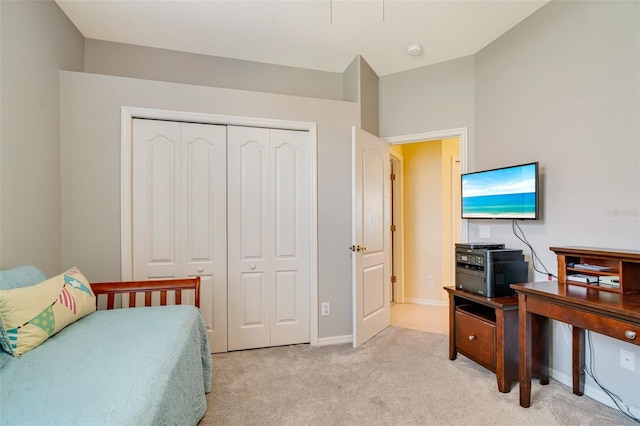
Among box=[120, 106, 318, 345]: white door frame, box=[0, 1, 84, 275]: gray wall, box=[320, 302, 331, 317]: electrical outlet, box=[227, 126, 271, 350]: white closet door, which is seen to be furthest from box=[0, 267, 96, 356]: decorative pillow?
box=[320, 302, 331, 317]: electrical outlet

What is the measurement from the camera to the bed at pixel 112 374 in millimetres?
875

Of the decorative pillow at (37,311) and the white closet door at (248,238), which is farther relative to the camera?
the white closet door at (248,238)

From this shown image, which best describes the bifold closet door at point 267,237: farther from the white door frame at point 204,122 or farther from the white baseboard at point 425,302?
the white baseboard at point 425,302

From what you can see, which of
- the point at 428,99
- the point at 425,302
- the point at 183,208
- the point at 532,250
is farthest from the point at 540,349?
the point at 183,208

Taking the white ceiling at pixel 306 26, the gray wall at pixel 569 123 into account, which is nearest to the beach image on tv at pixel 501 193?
the gray wall at pixel 569 123

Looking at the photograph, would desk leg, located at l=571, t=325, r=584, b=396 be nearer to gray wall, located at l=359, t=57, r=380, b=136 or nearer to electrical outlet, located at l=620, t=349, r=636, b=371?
electrical outlet, located at l=620, t=349, r=636, b=371

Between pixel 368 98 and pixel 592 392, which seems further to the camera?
pixel 368 98

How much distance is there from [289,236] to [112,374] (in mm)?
1775

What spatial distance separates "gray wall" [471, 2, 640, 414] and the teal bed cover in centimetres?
239

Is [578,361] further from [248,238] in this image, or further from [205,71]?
[205,71]

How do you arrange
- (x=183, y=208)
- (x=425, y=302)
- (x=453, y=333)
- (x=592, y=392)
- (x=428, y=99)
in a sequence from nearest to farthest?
(x=592, y=392)
(x=453, y=333)
(x=183, y=208)
(x=428, y=99)
(x=425, y=302)

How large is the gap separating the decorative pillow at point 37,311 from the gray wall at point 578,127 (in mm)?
2982

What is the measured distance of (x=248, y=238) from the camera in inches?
105

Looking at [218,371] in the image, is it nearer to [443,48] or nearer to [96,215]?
[96,215]
